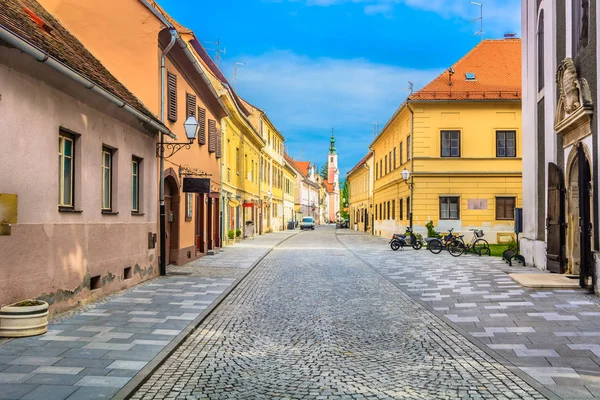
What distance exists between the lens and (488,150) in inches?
1309

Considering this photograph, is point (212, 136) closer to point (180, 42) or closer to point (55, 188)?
point (180, 42)

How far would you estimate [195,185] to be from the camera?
734 inches

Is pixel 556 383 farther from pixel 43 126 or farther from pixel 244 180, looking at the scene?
pixel 244 180

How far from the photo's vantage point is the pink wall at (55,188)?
8172 mm

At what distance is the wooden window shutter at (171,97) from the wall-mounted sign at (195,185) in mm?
2076

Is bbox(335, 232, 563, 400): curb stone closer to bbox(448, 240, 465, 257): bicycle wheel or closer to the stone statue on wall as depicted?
the stone statue on wall

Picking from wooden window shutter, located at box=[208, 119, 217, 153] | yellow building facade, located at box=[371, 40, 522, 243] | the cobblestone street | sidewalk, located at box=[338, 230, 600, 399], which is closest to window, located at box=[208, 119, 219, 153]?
wooden window shutter, located at box=[208, 119, 217, 153]

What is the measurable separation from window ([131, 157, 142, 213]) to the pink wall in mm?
532

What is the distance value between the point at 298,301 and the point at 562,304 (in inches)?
194

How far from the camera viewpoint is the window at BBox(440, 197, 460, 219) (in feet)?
109

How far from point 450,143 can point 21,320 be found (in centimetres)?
2905

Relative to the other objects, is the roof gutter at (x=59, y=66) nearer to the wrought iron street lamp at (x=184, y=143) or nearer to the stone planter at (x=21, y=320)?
the wrought iron street lamp at (x=184, y=143)

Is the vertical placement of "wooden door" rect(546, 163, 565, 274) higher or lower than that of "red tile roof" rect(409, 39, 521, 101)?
lower

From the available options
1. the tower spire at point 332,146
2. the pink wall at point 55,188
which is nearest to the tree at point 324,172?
the tower spire at point 332,146
